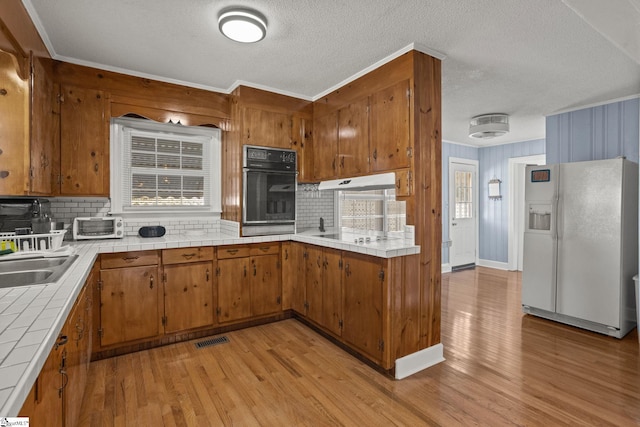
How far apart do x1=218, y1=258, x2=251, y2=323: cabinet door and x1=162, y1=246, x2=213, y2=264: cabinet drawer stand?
149mm

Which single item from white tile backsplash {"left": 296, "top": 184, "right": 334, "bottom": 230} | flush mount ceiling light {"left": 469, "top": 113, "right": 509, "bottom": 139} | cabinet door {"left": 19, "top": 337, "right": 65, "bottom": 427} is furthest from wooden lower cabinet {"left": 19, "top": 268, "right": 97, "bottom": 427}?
flush mount ceiling light {"left": 469, "top": 113, "right": 509, "bottom": 139}

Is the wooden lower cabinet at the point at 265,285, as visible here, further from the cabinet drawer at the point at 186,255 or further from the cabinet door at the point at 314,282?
the cabinet drawer at the point at 186,255

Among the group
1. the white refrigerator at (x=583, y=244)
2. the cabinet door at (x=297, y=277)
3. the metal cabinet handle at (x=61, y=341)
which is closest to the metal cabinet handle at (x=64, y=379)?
the metal cabinet handle at (x=61, y=341)

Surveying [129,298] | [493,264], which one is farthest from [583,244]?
[129,298]

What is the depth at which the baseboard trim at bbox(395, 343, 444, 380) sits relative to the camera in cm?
247

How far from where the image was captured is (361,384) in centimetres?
238

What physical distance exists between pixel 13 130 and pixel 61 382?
180 centimetres

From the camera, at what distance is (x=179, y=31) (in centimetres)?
246

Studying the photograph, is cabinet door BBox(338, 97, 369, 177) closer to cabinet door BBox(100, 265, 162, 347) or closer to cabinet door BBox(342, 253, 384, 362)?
cabinet door BBox(342, 253, 384, 362)

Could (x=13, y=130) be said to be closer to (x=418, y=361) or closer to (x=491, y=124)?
(x=418, y=361)

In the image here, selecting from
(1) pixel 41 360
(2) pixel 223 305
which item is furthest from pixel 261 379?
(1) pixel 41 360

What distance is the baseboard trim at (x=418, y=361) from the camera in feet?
8.12

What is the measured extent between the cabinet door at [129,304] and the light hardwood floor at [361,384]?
204mm

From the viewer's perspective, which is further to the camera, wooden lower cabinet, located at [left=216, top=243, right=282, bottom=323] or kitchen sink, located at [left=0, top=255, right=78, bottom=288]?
wooden lower cabinet, located at [left=216, top=243, right=282, bottom=323]
